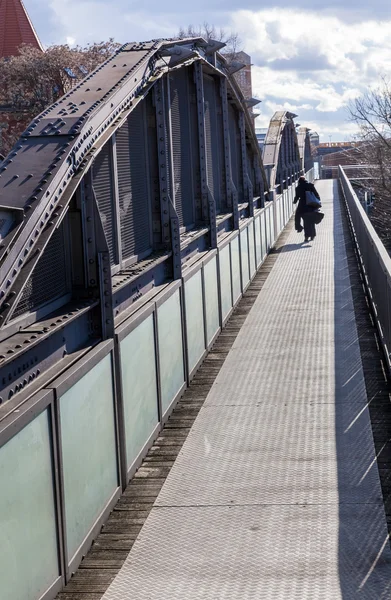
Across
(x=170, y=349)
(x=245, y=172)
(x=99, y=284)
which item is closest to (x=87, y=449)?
(x=99, y=284)

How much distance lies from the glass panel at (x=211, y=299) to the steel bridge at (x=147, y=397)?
72 millimetres

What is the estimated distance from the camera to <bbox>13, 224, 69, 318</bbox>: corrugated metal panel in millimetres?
5168

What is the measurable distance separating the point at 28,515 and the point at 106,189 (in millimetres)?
3059

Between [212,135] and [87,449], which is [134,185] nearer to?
[87,449]

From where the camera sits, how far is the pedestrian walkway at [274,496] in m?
5.01

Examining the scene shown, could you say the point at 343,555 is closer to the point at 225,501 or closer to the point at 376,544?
the point at 376,544

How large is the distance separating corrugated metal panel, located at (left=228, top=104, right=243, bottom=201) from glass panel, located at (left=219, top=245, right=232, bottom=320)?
12.0 feet

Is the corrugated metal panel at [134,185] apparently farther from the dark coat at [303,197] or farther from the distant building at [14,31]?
the distant building at [14,31]

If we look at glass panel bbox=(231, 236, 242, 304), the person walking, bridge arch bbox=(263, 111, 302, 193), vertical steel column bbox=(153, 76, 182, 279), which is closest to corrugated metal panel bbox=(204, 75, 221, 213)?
glass panel bbox=(231, 236, 242, 304)

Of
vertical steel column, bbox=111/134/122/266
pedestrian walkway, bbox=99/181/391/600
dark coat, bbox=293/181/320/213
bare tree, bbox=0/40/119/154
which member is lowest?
pedestrian walkway, bbox=99/181/391/600

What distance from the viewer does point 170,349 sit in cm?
823

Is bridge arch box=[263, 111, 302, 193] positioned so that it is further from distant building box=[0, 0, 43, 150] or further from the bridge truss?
the bridge truss

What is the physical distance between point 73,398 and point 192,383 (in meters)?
4.33

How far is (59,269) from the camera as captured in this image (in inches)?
228
